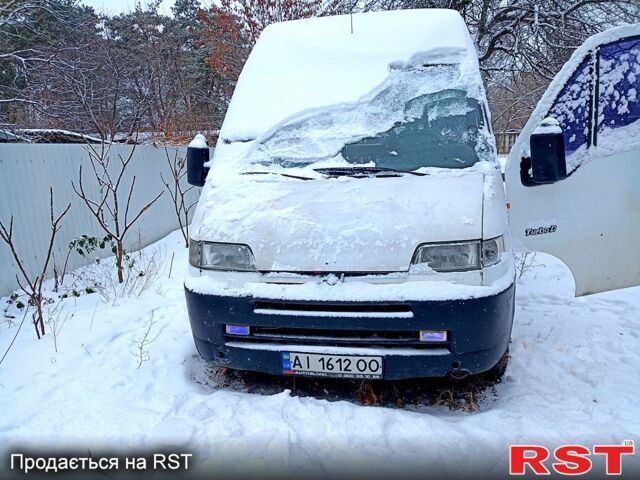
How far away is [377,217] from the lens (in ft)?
8.30

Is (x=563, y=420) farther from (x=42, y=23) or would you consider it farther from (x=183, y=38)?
(x=183, y=38)

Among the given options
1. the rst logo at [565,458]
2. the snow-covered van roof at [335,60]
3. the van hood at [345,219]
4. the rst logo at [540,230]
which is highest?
the snow-covered van roof at [335,60]

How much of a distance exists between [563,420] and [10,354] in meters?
3.90

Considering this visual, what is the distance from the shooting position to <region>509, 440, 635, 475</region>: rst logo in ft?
6.88

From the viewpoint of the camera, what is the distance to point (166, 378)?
118 inches

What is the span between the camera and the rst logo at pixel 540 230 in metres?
3.30

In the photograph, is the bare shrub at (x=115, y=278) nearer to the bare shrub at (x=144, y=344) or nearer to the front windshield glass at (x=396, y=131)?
the bare shrub at (x=144, y=344)

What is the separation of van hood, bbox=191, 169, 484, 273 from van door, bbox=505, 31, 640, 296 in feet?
2.77

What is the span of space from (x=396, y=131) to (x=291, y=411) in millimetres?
1976

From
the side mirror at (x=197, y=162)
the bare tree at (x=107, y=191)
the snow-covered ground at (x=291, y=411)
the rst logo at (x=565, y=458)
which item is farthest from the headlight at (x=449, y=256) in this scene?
the bare tree at (x=107, y=191)

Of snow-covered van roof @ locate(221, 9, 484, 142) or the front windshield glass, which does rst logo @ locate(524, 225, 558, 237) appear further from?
snow-covered van roof @ locate(221, 9, 484, 142)

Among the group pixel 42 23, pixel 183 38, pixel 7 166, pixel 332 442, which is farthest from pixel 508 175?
pixel 183 38

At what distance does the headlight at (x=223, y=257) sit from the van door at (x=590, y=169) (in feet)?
6.70

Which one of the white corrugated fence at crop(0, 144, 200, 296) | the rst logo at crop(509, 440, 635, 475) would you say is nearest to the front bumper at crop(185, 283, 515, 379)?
the rst logo at crop(509, 440, 635, 475)
